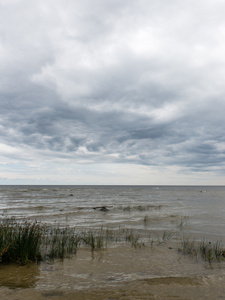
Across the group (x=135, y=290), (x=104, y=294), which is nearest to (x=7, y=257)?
(x=104, y=294)

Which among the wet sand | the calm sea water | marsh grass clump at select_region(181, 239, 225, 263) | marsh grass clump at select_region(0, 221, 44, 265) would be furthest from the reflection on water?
the calm sea water

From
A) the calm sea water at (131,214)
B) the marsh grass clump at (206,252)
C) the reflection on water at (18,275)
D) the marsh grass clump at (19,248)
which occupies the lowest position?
the calm sea water at (131,214)

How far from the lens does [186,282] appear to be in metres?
6.01

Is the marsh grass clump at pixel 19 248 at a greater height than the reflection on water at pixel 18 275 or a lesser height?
greater

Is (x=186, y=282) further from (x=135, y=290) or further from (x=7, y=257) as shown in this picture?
(x=7, y=257)

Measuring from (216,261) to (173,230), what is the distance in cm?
637

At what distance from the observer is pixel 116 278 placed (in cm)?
629

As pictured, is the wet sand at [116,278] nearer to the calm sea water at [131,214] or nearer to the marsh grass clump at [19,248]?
the marsh grass clump at [19,248]

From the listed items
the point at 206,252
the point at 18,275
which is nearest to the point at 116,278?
the point at 18,275

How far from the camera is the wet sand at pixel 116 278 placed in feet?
17.1

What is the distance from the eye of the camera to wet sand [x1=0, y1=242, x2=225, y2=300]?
5223 mm

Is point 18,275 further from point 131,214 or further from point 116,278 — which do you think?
point 131,214

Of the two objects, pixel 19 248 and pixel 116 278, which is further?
pixel 19 248

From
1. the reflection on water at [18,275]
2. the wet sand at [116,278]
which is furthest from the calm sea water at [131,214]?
the reflection on water at [18,275]
